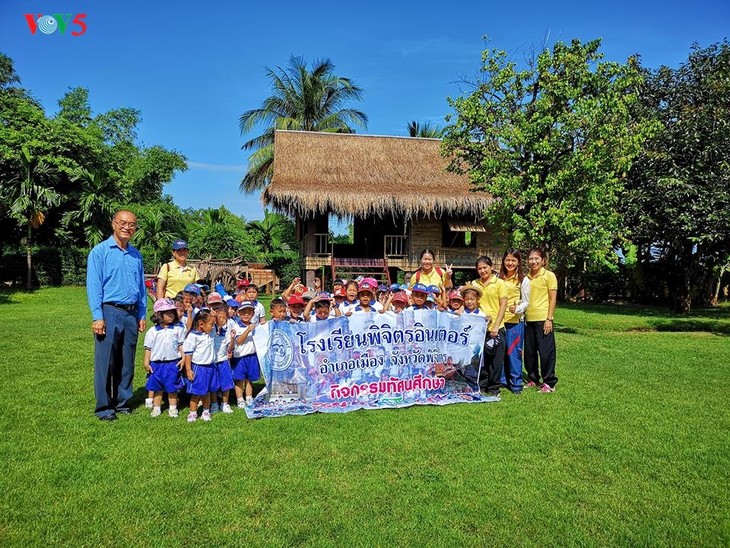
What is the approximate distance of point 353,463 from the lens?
3.94 metres

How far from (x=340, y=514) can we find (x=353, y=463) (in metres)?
0.76

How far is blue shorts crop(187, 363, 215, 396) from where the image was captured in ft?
16.2

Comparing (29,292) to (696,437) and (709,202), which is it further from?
(709,202)

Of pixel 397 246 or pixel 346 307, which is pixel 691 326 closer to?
pixel 397 246

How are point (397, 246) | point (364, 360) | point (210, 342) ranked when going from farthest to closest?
1. point (397, 246)
2. point (364, 360)
3. point (210, 342)

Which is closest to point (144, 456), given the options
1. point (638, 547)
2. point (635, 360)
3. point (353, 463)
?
point (353, 463)

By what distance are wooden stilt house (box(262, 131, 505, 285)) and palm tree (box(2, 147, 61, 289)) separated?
31.8 feet

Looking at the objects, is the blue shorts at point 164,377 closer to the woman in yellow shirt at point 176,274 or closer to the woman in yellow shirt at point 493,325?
the woman in yellow shirt at point 176,274

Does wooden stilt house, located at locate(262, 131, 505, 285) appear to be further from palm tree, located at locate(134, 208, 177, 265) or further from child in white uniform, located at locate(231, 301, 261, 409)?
child in white uniform, located at locate(231, 301, 261, 409)

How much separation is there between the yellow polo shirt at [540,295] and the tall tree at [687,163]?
9418 mm

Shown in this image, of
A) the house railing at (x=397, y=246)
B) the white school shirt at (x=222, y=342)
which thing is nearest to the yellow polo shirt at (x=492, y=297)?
the white school shirt at (x=222, y=342)

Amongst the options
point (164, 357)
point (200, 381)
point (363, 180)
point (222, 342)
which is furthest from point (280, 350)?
point (363, 180)

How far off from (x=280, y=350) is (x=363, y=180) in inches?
534

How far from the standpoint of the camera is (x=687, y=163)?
14500 millimetres
